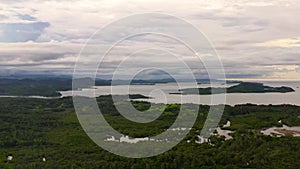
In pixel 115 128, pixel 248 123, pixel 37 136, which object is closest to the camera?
pixel 37 136

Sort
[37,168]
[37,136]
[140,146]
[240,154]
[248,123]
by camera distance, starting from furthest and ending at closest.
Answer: [248,123], [37,136], [140,146], [240,154], [37,168]

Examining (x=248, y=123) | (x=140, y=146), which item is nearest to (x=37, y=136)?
(x=140, y=146)

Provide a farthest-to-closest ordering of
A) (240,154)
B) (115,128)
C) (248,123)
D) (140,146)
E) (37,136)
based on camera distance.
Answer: (248,123) < (115,128) < (37,136) < (140,146) < (240,154)

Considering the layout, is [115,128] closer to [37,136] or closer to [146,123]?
[146,123]

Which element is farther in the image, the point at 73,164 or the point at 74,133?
the point at 74,133

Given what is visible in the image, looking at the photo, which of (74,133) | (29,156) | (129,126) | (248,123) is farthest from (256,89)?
(29,156)

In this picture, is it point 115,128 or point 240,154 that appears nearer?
point 240,154

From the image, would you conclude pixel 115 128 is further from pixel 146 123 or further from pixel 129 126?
pixel 146 123
